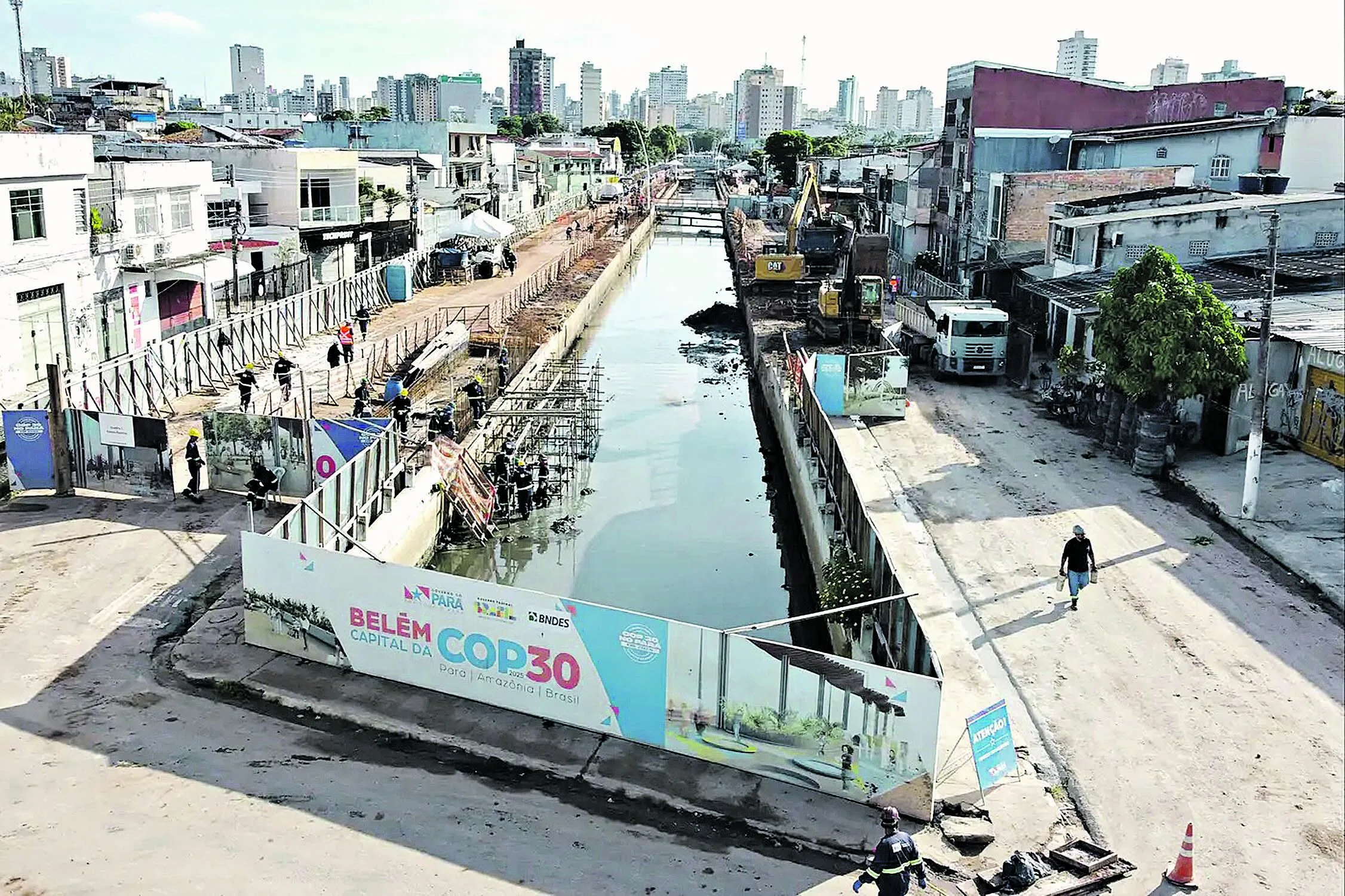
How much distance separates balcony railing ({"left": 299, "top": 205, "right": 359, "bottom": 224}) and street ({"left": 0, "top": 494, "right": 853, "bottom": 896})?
33.0 m

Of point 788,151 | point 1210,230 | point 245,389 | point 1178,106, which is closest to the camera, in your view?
point 245,389

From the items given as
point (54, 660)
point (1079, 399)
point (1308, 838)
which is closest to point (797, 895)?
point (1308, 838)

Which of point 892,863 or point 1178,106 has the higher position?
point 1178,106

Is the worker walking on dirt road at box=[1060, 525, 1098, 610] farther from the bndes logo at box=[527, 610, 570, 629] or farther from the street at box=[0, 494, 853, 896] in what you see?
the bndes logo at box=[527, 610, 570, 629]

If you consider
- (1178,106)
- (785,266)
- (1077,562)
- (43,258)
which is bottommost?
(1077,562)

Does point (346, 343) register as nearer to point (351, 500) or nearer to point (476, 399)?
point (476, 399)

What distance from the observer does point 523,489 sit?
2402 cm

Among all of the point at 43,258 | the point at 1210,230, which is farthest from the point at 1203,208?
the point at 43,258

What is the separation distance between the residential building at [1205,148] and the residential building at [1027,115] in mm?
3475

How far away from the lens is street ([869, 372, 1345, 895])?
440 inches

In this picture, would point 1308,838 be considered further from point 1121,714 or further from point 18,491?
point 18,491

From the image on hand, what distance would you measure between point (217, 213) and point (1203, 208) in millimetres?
34034

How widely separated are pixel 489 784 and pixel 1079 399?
20819mm

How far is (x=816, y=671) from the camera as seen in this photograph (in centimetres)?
1134
